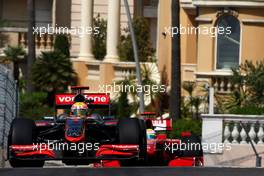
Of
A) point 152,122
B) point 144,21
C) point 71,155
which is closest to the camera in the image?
point 71,155

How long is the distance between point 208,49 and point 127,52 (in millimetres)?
7423

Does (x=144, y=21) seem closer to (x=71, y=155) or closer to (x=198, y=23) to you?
(x=198, y=23)

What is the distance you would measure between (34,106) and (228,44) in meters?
8.32

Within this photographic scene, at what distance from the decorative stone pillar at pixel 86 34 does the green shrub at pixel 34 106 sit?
7.35 ft

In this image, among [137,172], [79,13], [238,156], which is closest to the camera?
[137,172]

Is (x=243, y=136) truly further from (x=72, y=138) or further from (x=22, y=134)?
(x=22, y=134)

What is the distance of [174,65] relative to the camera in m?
40.5

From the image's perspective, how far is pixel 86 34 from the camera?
161ft

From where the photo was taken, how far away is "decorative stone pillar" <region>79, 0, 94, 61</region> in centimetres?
4900

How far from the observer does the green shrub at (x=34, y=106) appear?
44.8 m

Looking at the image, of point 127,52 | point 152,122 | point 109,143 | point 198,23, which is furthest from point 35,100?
point 109,143

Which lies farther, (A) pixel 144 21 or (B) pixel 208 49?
(A) pixel 144 21

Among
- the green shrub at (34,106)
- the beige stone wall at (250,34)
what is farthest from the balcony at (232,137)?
the green shrub at (34,106)

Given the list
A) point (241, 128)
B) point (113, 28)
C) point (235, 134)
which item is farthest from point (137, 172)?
point (113, 28)
